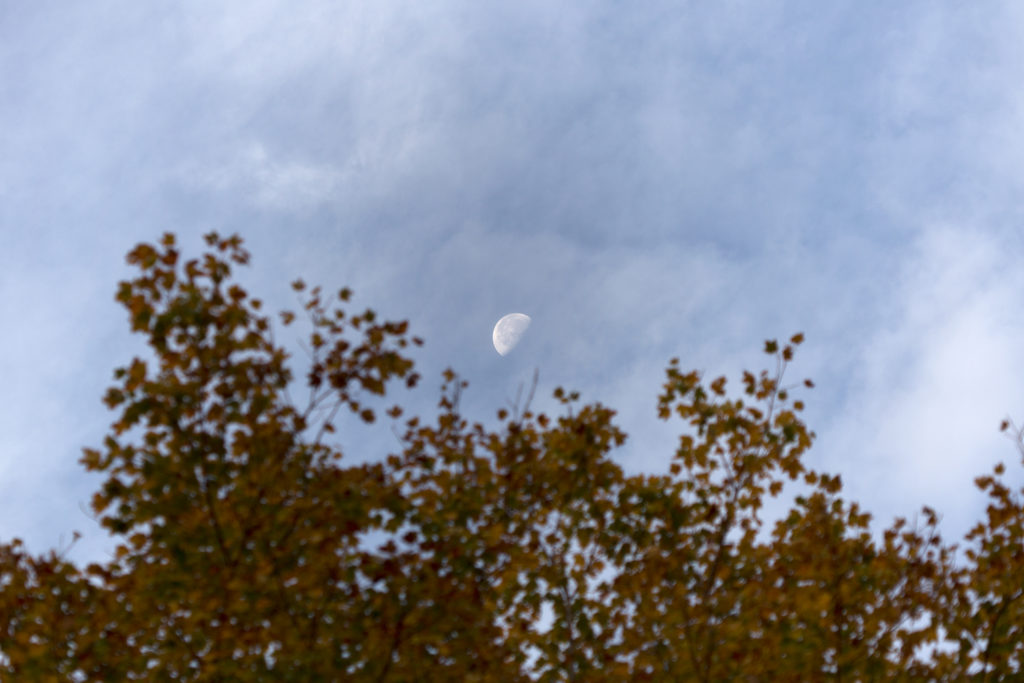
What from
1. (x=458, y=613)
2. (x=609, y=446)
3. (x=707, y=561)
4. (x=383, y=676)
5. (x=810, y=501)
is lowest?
(x=383, y=676)

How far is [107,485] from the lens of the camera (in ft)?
23.7

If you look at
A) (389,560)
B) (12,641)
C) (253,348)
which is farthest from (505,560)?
(12,641)

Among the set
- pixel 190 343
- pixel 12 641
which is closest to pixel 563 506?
pixel 190 343

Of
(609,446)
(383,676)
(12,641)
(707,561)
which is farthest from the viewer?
(609,446)

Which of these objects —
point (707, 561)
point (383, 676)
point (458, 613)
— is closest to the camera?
point (383, 676)

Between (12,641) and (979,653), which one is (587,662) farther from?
(12,641)

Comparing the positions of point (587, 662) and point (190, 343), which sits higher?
point (190, 343)

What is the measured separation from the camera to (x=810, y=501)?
10344 mm

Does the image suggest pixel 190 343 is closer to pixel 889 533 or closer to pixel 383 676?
pixel 383 676

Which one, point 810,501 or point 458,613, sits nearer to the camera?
point 458,613

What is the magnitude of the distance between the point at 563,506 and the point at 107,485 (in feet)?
→ 18.3

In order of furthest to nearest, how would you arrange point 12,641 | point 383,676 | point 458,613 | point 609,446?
point 609,446 < point 12,641 < point 458,613 < point 383,676

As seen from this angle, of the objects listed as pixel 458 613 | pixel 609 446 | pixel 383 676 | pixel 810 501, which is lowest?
pixel 383 676

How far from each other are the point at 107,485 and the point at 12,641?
352cm
